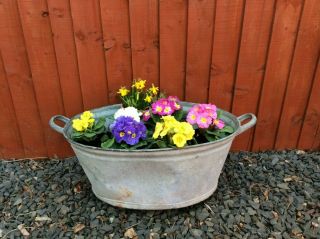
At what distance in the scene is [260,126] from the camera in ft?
6.72

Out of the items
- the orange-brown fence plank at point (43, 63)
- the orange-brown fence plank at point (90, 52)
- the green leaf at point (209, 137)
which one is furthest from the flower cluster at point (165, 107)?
the orange-brown fence plank at point (43, 63)

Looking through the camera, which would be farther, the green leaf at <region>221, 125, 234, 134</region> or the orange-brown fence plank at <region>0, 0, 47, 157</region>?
the orange-brown fence plank at <region>0, 0, 47, 157</region>

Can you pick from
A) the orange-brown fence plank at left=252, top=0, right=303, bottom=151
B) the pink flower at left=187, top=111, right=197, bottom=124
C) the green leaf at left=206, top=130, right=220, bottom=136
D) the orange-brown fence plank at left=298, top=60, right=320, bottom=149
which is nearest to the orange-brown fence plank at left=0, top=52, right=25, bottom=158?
the pink flower at left=187, top=111, right=197, bottom=124

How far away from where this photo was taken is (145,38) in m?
1.75

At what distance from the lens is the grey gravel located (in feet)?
5.14

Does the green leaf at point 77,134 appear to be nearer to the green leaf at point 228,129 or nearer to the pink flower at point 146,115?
the pink flower at point 146,115

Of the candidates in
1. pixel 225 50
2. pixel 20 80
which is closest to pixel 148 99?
pixel 225 50

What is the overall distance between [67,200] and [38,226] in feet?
0.69

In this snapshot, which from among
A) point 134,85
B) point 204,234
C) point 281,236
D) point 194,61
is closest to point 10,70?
point 134,85

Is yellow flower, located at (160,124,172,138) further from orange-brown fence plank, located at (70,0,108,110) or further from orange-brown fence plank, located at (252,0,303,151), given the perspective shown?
orange-brown fence plank, located at (252,0,303,151)

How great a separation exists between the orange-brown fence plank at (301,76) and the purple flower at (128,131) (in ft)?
3.44

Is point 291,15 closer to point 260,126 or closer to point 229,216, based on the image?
point 260,126

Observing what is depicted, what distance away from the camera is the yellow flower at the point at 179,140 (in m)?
1.37

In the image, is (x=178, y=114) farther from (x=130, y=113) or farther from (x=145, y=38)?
(x=145, y=38)
